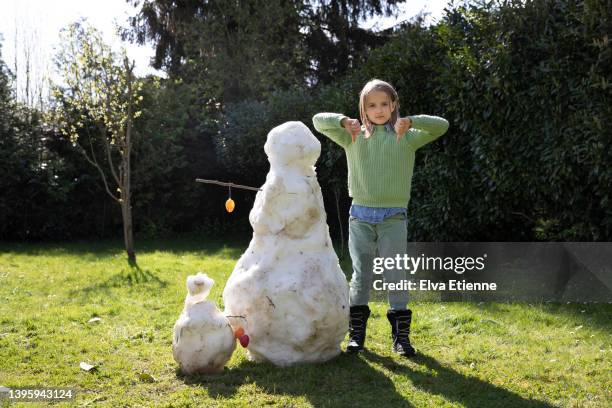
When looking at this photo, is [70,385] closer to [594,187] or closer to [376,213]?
[376,213]

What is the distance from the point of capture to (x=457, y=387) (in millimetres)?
3896

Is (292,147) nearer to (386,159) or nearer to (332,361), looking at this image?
(386,159)

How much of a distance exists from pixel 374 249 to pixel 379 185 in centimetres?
48

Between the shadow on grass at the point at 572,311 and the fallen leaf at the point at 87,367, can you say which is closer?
the fallen leaf at the point at 87,367

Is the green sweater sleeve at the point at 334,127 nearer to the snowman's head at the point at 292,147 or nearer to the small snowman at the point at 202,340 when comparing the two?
the snowman's head at the point at 292,147

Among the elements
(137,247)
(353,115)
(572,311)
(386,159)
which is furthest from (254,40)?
(386,159)

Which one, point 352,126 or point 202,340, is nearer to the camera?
point 202,340

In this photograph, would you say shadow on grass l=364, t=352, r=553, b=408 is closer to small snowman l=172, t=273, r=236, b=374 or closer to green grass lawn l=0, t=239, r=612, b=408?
green grass lawn l=0, t=239, r=612, b=408

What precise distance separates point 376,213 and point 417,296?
2.71 m

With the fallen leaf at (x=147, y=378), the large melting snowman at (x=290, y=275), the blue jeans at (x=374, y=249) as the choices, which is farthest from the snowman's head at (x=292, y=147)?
the fallen leaf at (x=147, y=378)

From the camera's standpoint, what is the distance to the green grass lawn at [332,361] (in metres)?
3.74

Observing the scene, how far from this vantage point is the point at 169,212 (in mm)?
13719

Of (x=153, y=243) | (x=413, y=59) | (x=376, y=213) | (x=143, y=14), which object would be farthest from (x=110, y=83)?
(x=143, y=14)

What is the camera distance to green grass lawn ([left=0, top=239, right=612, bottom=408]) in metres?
3.74
